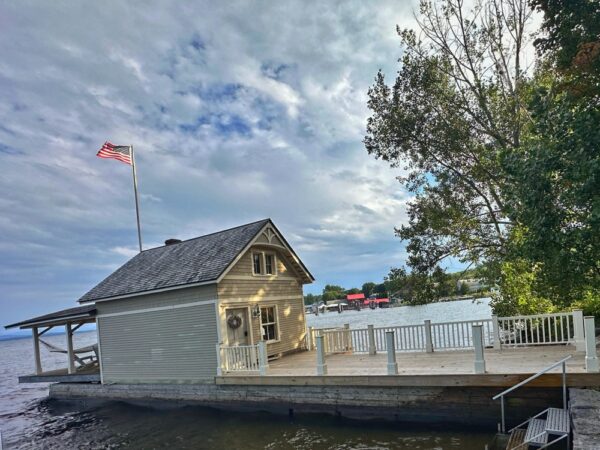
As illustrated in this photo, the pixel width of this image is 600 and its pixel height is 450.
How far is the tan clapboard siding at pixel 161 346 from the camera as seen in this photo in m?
13.6

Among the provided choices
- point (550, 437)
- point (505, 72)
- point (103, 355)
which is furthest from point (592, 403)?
point (103, 355)

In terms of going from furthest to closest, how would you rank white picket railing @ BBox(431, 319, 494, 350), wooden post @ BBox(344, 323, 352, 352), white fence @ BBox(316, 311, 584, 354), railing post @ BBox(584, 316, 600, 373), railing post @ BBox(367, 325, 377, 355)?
wooden post @ BBox(344, 323, 352, 352), railing post @ BBox(367, 325, 377, 355), white picket railing @ BBox(431, 319, 494, 350), white fence @ BBox(316, 311, 584, 354), railing post @ BBox(584, 316, 600, 373)

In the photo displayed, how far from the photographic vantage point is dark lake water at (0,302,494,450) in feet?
29.4

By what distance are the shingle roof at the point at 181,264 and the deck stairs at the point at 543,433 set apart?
354 inches

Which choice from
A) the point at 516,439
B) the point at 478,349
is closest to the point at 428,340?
the point at 478,349

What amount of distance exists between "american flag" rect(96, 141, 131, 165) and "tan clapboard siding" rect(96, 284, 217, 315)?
7583 mm

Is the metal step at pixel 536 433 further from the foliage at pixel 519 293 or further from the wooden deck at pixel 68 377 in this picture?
the wooden deck at pixel 68 377

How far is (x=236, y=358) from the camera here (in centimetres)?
1309

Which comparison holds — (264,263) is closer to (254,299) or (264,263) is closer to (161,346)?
(254,299)

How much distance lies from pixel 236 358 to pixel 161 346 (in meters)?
3.29

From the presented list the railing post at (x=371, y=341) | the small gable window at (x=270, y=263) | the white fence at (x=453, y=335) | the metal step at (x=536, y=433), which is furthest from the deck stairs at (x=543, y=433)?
the small gable window at (x=270, y=263)

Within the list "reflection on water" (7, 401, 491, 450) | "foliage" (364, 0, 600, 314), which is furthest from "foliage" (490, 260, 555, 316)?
"reflection on water" (7, 401, 491, 450)

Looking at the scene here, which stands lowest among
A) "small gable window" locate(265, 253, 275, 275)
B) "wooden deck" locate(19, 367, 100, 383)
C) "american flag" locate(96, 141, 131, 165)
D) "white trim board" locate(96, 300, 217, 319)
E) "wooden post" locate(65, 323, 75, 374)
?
"wooden deck" locate(19, 367, 100, 383)

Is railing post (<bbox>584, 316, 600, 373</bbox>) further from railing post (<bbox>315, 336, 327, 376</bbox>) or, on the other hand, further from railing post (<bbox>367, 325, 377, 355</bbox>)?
railing post (<bbox>367, 325, 377, 355</bbox>)
